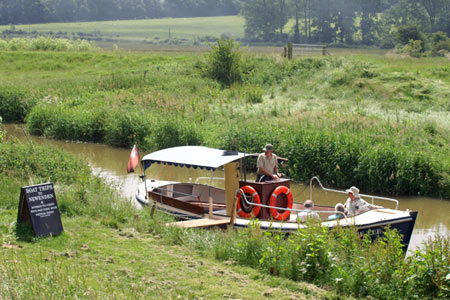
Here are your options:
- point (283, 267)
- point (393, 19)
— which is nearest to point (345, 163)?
point (283, 267)

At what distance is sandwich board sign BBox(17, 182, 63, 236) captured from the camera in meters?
9.77

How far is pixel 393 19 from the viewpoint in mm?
100125

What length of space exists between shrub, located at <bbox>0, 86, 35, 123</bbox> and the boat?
20914 millimetres

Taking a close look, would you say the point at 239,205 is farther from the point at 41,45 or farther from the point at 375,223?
the point at 41,45

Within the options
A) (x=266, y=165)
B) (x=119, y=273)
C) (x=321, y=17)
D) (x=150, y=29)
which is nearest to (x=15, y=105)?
(x=266, y=165)

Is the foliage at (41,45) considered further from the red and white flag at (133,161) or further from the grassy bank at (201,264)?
the grassy bank at (201,264)

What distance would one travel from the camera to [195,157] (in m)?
14.6

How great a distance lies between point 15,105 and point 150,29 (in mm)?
126712

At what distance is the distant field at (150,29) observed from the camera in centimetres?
13175

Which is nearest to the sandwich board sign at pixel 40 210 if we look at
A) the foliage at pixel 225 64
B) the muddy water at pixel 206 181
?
the muddy water at pixel 206 181

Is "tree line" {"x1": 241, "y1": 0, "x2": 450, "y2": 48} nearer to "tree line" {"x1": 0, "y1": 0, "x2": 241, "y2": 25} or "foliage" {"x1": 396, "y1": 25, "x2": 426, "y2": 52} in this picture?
"foliage" {"x1": 396, "y1": 25, "x2": 426, "y2": 52}

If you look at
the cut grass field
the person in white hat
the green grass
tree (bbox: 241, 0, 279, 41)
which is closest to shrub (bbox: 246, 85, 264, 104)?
the person in white hat

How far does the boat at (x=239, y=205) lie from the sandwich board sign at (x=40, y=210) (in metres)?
2.71

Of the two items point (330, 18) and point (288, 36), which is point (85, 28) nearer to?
point (288, 36)
